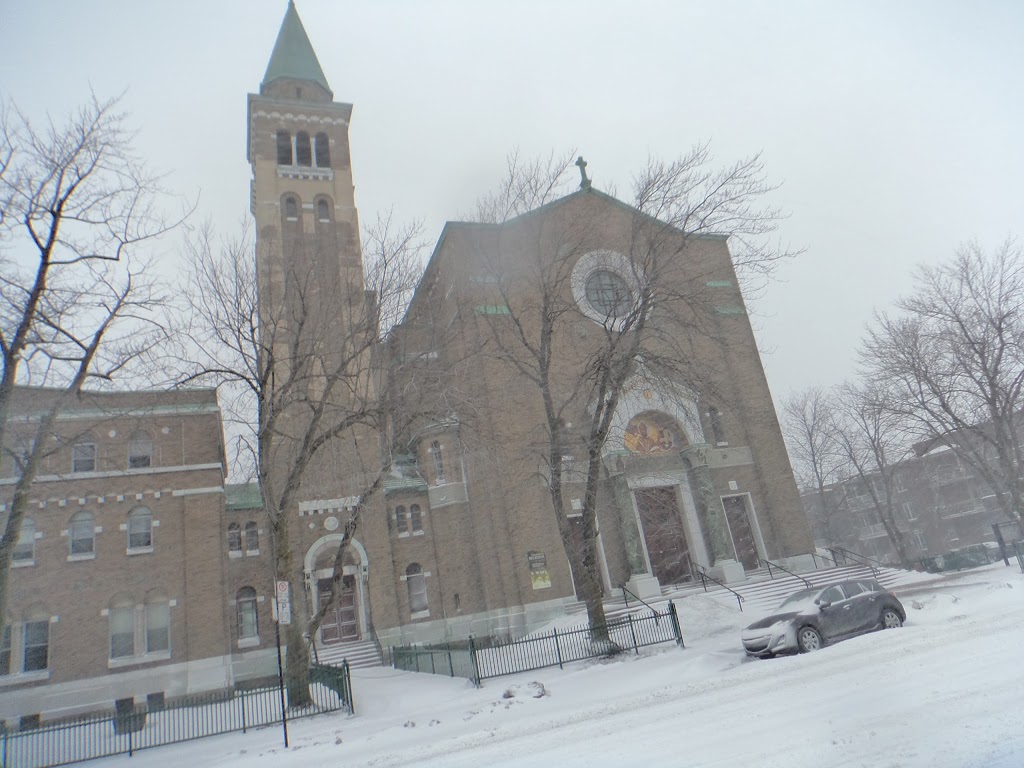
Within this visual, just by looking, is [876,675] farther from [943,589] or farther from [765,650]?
[943,589]

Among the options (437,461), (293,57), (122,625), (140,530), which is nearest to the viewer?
(122,625)

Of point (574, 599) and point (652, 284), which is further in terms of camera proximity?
point (574, 599)

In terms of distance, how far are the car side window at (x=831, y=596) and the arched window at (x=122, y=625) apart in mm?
21334

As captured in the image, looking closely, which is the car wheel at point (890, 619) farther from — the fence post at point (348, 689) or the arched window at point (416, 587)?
the arched window at point (416, 587)

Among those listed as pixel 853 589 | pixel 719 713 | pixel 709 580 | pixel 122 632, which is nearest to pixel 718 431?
pixel 709 580

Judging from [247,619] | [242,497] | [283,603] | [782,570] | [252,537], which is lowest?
[782,570]

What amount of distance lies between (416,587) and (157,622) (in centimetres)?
916

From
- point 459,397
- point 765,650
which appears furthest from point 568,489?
point 765,650

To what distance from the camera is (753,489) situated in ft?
91.2

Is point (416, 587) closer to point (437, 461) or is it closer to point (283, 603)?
point (437, 461)

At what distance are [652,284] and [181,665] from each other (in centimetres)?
1948

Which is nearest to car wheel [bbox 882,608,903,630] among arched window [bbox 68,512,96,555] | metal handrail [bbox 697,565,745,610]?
metal handrail [bbox 697,565,745,610]

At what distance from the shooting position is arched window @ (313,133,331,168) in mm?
33716

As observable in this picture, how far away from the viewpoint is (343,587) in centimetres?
2620
